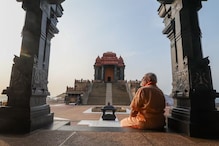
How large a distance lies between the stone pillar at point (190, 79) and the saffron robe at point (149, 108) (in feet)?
1.51

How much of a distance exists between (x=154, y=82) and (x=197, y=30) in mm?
1525

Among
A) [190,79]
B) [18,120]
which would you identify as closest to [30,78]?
[18,120]

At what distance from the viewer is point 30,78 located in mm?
3338

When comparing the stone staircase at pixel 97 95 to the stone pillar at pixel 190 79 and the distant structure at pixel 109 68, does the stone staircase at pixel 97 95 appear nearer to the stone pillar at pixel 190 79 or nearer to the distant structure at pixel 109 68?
the distant structure at pixel 109 68

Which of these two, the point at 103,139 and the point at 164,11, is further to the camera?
the point at 164,11

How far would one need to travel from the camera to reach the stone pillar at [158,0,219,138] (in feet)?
9.64

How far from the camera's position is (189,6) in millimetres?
3588

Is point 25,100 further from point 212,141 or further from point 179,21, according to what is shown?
point 179,21

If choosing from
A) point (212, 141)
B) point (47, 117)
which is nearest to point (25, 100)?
point (47, 117)

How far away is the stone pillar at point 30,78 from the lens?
3.14 metres

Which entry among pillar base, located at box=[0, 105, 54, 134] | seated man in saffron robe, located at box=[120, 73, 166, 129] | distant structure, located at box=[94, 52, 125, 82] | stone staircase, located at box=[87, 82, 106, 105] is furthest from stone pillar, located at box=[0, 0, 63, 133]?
distant structure, located at box=[94, 52, 125, 82]

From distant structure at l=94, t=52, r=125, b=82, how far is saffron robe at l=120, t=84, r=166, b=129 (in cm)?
2976

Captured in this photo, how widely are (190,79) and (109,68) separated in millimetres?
32092

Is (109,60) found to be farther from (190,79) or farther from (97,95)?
(190,79)
